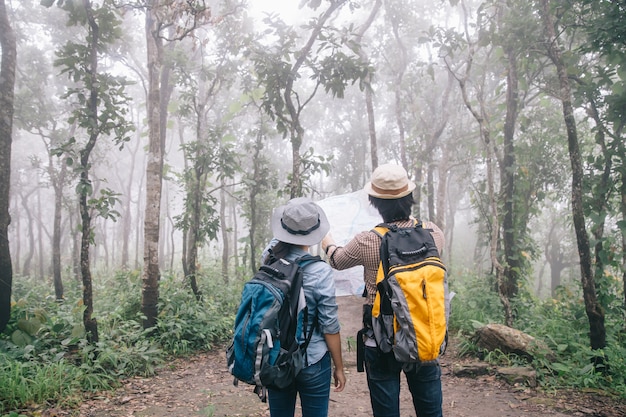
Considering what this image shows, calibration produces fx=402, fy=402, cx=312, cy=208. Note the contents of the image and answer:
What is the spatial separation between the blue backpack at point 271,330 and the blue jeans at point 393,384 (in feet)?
1.45

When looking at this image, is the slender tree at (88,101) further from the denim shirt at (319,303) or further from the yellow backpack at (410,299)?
the yellow backpack at (410,299)

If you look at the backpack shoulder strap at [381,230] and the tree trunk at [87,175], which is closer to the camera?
the backpack shoulder strap at [381,230]

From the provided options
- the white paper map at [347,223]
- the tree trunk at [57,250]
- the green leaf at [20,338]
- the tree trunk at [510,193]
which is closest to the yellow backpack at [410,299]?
the green leaf at [20,338]

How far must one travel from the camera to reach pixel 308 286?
2293mm

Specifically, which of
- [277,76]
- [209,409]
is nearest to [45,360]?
[209,409]

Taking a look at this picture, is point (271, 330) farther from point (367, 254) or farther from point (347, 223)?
point (347, 223)

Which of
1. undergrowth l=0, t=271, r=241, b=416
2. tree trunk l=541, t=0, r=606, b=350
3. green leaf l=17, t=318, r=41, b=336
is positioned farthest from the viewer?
green leaf l=17, t=318, r=41, b=336

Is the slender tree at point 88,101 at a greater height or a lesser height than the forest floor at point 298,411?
greater

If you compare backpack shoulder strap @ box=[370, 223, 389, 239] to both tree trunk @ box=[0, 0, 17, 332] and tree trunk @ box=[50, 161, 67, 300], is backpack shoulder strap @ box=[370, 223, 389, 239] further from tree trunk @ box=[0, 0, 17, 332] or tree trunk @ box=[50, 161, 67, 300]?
tree trunk @ box=[50, 161, 67, 300]

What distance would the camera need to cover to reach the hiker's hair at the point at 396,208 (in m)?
2.52

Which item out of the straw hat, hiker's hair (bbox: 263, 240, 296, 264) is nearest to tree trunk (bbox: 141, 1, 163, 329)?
hiker's hair (bbox: 263, 240, 296, 264)

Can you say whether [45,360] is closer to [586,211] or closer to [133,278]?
[133,278]

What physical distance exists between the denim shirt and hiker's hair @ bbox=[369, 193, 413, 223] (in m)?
0.54

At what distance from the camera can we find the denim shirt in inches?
90.6
